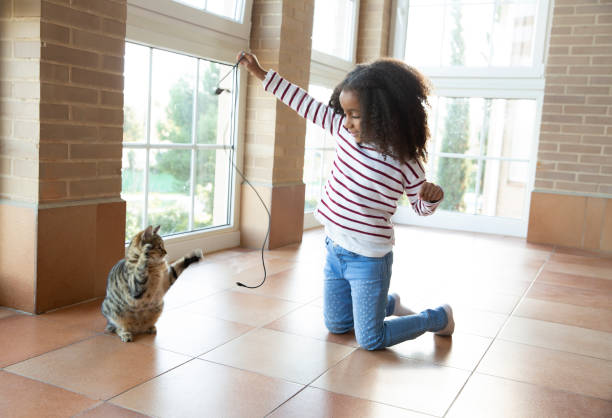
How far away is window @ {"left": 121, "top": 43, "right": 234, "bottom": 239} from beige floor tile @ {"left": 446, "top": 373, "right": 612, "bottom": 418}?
212 cm

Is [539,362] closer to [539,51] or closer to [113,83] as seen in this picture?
[113,83]

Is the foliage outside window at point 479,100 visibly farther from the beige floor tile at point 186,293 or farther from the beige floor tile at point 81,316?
the beige floor tile at point 81,316

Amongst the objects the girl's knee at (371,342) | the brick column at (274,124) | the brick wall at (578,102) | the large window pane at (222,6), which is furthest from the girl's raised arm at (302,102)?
the brick wall at (578,102)

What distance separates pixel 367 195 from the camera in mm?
2406

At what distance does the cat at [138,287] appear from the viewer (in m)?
2.34

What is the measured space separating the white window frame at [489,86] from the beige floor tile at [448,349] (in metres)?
3.41

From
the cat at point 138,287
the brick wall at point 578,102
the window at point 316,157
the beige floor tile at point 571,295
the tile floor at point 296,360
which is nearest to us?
the tile floor at point 296,360

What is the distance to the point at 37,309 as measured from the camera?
2.62 meters

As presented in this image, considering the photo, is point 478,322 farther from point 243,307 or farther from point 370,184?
point 243,307

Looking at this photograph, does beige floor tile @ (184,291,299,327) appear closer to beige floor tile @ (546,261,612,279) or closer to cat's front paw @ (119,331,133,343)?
cat's front paw @ (119,331,133,343)

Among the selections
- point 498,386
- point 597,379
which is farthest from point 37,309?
point 597,379

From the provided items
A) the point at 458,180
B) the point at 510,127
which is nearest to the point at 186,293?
the point at 458,180

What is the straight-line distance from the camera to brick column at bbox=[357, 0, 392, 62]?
604 centimetres

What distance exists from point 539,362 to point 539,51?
4034 millimetres
